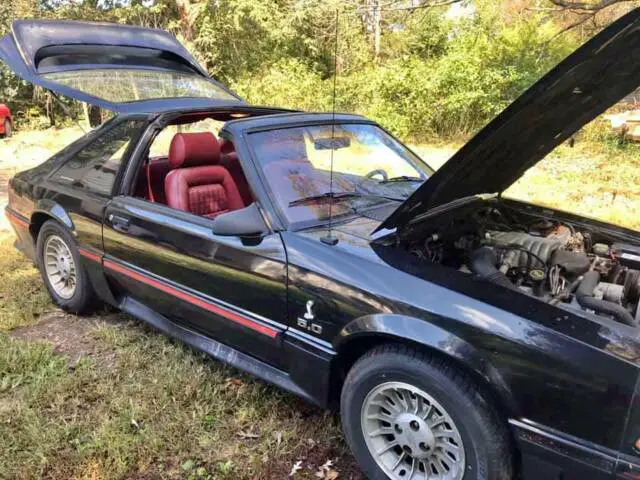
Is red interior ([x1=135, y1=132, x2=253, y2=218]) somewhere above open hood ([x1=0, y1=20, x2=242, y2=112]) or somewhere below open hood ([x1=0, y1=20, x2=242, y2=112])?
below

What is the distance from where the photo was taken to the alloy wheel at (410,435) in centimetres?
211

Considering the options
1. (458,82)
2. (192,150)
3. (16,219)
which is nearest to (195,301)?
(192,150)

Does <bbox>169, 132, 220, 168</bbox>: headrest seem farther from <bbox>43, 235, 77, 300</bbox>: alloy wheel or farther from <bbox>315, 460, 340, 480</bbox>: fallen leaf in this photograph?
<bbox>315, 460, 340, 480</bbox>: fallen leaf

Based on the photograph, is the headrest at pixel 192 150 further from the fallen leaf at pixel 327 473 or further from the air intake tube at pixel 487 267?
the fallen leaf at pixel 327 473

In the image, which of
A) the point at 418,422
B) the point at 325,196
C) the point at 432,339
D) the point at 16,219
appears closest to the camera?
the point at 432,339

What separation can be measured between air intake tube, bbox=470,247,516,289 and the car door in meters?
0.87

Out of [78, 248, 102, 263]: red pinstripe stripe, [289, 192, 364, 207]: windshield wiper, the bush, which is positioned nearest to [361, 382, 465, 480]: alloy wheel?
[289, 192, 364, 207]: windshield wiper

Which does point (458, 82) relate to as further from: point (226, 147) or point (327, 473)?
point (327, 473)

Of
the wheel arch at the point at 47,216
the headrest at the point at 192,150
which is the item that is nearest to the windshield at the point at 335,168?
the headrest at the point at 192,150

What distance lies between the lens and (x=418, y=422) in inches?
85.2

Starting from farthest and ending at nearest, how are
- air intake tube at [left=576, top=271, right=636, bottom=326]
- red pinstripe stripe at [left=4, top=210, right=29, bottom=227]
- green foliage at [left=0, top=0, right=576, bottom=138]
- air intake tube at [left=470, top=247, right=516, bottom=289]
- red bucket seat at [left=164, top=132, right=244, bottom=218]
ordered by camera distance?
green foliage at [left=0, top=0, right=576, bottom=138], red pinstripe stripe at [left=4, top=210, right=29, bottom=227], red bucket seat at [left=164, top=132, right=244, bottom=218], air intake tube at [left=470, top=247, right=516, bottom=289], air intake tube at [left=576, top=271, right=636, bottom=326]

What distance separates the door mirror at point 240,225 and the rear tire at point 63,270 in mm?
1661

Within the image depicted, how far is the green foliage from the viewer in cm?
1041

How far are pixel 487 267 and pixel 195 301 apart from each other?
153cm
